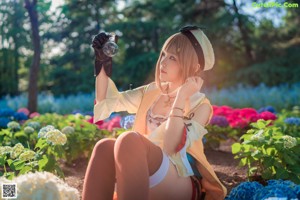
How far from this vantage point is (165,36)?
14.0 m

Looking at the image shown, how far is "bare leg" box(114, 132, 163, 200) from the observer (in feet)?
6.80

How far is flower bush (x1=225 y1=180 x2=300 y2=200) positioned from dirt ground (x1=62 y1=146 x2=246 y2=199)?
97 centimetres

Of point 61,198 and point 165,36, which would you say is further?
point 165,36

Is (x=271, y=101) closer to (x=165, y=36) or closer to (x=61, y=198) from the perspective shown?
(x=165, y=36)

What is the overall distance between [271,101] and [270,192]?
685cm

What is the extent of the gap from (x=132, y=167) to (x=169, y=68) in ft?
2.13

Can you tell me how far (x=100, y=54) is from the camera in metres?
2.61

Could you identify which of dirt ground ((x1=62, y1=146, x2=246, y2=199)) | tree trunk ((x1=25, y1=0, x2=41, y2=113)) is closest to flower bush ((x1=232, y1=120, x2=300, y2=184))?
dirt ground ((x1=62, y1=146, x2=246, y2=199))

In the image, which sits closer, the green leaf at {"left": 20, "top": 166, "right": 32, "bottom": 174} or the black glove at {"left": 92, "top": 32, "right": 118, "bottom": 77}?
the black glove at {"left": 92, "top": 32, "right": 118, "bottom": 77}

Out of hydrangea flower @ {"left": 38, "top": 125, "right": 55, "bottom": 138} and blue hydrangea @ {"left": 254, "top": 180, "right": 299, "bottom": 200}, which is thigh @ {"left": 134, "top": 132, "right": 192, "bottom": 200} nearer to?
blue hydrangea @ {"left": 254, "top": 180, "right": 299, "bottom": 200}

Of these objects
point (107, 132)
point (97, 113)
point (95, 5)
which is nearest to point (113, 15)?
point (95, 5)

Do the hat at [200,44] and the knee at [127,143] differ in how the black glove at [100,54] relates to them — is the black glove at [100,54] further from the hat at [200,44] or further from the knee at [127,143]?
the knee at [127,143]

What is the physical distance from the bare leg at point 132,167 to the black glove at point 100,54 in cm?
65

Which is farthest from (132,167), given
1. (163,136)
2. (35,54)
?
(35,54)
